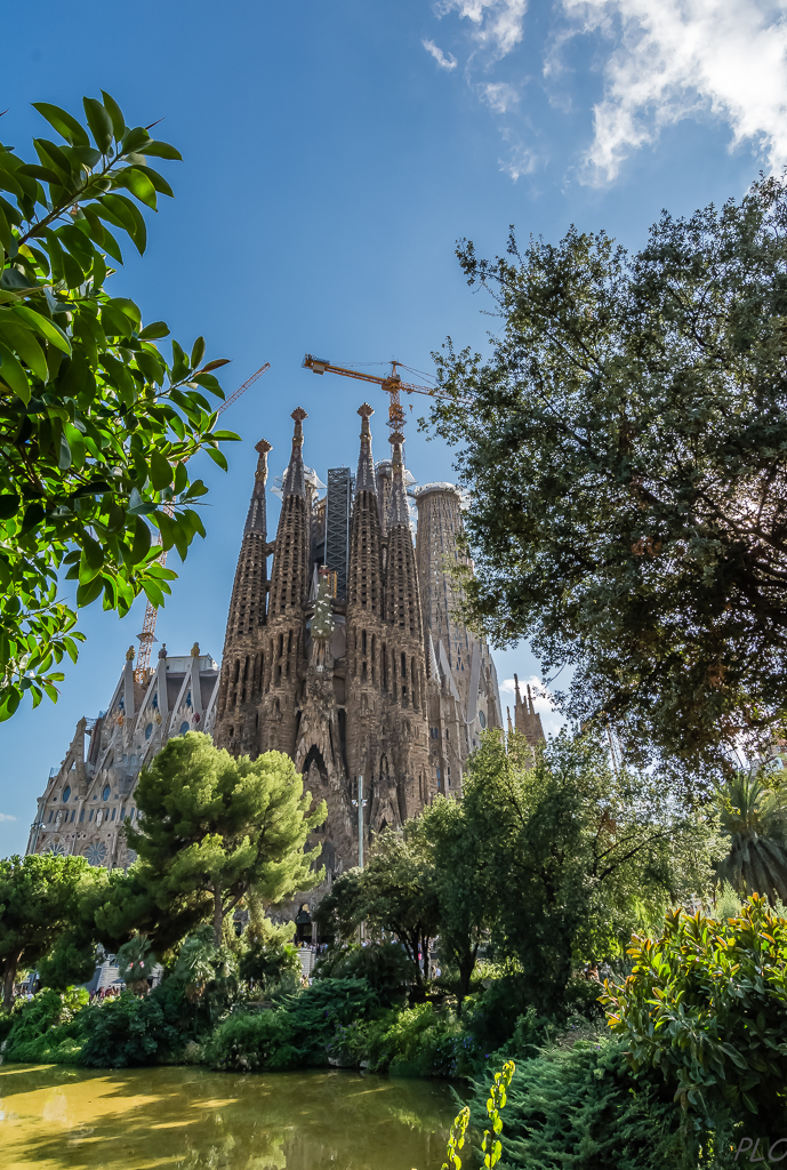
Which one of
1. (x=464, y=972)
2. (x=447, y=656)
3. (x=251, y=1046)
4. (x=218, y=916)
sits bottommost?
(x=251, y=1046)

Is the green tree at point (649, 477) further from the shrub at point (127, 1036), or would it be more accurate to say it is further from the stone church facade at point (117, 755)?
the stone church facade at point (117, 755)

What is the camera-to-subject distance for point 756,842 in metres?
21.4

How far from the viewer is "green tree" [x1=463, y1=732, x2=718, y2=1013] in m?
10.8

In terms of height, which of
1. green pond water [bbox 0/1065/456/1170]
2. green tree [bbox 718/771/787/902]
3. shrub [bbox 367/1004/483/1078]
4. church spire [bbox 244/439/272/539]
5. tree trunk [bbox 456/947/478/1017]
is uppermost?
church spire [bbox 244/439/272/539]

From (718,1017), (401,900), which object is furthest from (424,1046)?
(718,1017)

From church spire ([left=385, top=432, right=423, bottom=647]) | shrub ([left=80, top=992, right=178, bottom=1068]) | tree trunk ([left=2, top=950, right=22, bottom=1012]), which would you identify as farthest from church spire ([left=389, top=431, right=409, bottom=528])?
shrub ([left=80, top=992, right=178, bottom=1068])

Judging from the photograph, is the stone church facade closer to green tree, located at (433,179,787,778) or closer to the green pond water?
the green pond water

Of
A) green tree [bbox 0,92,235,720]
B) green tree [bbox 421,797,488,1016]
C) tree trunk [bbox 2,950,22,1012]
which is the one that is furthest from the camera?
tree trunk [bbox 2,950,22,1012]

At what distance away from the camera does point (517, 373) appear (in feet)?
29.9

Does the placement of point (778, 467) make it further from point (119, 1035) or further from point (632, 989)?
point (119, 1035)

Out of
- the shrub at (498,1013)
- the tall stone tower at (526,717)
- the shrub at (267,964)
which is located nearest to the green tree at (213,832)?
the shrub at (267,964)

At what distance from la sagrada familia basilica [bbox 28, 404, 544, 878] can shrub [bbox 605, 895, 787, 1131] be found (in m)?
25.4

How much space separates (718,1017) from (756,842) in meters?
20.4

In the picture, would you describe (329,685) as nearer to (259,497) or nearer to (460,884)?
(259,497)
